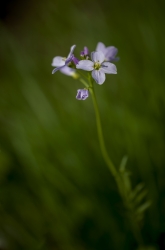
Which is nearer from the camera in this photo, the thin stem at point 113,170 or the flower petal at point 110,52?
the thin stem at point 113,170

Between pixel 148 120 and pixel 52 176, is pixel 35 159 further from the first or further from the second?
pixel 148 120

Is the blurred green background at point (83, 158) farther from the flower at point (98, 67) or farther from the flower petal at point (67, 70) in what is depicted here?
the flower at point (98, 67)

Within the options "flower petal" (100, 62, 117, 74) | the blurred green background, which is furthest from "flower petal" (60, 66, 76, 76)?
the blurred green background

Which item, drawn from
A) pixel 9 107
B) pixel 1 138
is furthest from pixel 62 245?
pixel 9 107

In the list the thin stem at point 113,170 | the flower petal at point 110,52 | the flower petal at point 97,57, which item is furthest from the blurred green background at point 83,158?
the flower petal at point 97,57

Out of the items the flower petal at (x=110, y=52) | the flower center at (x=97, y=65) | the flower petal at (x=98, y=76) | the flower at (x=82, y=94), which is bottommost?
the flower at (x=82, y=94)

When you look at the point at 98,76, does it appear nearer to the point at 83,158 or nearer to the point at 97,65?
the point at 97,65

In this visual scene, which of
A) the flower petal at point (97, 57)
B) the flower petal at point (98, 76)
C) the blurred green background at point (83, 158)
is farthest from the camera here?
the blurred green background at point (83, 158)

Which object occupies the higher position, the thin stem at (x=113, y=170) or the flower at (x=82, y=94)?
the flower at (x=82, y=94)
